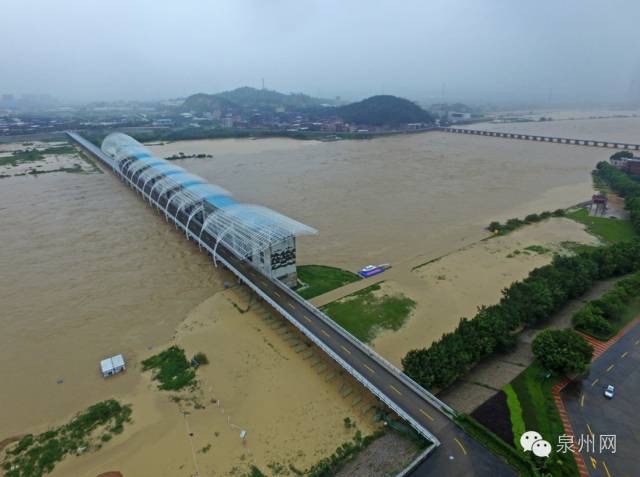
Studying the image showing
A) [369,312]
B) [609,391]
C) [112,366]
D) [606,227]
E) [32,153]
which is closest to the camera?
[609,391]

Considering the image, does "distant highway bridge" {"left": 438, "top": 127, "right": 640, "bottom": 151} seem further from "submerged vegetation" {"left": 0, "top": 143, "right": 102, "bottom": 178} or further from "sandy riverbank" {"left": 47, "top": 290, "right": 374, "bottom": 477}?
"submerged vegetation" {"left": 0, "top": 143, "right": 102, "bottom": 178}

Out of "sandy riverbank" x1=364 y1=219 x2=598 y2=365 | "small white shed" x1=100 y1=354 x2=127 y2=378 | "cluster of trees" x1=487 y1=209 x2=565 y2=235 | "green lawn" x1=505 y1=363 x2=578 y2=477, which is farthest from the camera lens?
"cluster of trees" x1=487 y1=209 x2=565 y2=235

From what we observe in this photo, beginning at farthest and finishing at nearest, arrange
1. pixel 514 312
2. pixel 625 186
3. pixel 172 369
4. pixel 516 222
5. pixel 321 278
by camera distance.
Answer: pixel 625 186, pixel 516 222, pixel 321 278, pixel 514 312, pixel 172 369

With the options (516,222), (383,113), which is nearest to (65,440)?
(516,222)

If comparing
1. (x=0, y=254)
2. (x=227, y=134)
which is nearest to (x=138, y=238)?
(x=0, y=254)

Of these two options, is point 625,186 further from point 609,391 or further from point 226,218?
point 226,218

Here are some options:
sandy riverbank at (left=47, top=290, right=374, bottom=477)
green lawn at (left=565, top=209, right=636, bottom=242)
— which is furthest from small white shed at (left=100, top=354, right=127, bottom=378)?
green lawn at (left=565, top=209, right=636, bottom=242)

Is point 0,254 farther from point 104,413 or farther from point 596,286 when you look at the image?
point 596,286
